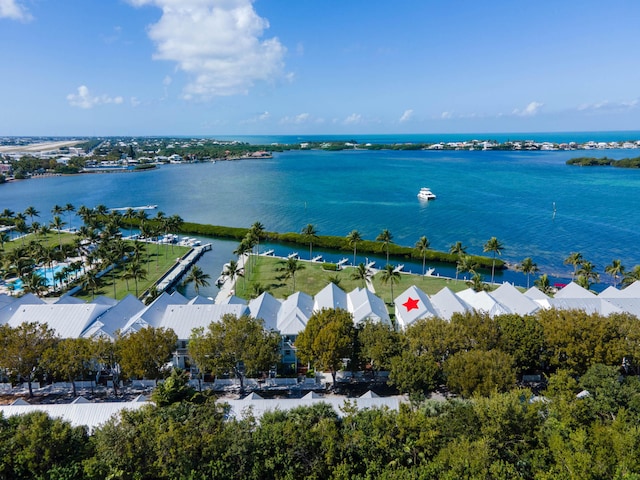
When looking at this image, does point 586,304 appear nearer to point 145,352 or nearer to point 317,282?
point 317,282

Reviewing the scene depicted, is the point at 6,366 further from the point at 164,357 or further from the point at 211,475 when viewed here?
the point at 211,475

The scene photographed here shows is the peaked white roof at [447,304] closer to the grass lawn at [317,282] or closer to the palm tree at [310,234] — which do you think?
the grass lawn at [317,282]

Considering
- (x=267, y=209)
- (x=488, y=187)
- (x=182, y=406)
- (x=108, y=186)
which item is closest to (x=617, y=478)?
(x=182, y=406)

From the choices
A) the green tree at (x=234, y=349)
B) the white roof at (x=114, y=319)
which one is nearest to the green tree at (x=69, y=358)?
the white roof at (x=114, y=319)

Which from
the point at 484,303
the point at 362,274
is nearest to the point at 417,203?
the point at 362,274

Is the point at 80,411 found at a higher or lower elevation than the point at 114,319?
lower

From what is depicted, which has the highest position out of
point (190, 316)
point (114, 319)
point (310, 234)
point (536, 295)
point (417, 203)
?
point (310, 234)
